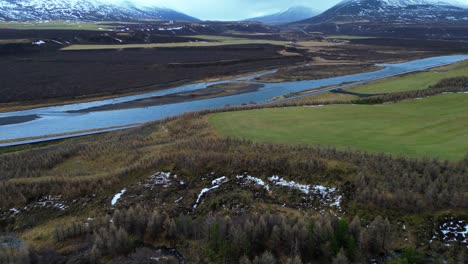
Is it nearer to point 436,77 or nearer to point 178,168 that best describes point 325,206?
point 178,168

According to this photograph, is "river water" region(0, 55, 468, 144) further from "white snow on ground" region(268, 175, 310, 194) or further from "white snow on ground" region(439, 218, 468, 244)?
"white snow on ground" region(439, 218, 468, 244)

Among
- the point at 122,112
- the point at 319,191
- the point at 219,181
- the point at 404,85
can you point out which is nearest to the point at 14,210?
the point at 219,181

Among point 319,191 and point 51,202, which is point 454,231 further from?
point 51,202

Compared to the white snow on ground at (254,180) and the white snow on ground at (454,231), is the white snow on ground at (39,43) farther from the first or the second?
the white snow on ground at (454,231)

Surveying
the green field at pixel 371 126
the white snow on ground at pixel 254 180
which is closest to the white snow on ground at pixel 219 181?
the white snow on ground at pixel 254 180

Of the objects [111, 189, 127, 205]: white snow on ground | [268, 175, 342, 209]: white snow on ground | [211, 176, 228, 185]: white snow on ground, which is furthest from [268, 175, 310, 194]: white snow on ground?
[111, 189, 127, 205]: white snow on ground

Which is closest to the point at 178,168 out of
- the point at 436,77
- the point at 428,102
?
the point at 428,102
